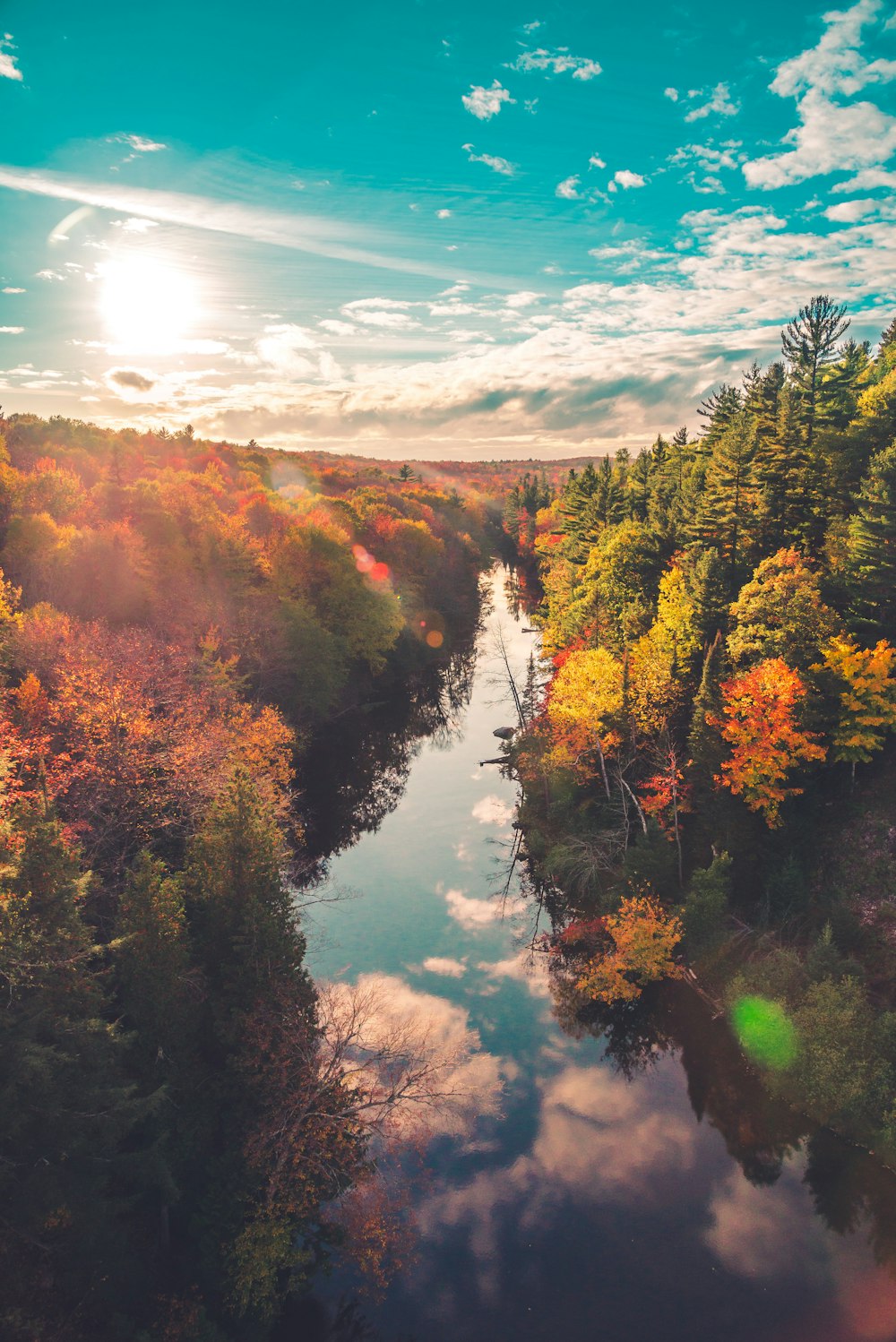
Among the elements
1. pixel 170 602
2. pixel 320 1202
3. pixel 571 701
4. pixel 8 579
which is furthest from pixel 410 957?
pixel 8 579

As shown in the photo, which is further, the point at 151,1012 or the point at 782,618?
the point at 782,618

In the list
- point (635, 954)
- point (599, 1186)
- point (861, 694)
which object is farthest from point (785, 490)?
point (599, 1186)

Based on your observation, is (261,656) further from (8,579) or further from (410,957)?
(410,957)

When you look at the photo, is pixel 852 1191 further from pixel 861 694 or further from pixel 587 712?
pixel 587 712

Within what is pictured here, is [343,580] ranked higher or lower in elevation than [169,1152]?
higher

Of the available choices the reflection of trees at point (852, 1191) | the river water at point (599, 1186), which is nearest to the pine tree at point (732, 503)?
the river water at point (599, 1186)

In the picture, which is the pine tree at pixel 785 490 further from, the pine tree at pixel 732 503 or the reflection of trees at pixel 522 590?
the reflection of trees at pixel 522 590
